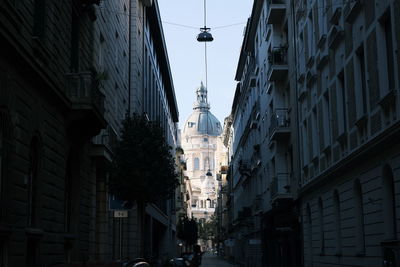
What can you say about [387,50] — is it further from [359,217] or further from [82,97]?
[82,97]

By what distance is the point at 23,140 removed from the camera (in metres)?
14.8

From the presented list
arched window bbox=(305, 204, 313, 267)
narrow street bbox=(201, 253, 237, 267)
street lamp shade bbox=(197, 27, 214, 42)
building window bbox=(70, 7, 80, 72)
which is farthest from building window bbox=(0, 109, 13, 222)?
narrow street bbox=(201, 253, 237, 267)

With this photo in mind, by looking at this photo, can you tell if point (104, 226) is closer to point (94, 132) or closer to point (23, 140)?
point (94, 132)

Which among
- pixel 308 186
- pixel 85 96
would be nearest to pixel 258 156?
pixel 308 186

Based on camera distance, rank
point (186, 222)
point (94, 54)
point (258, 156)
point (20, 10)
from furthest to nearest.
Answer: point (186, 222)
point (258, 156)
point (94, 54)
point (20, 10)

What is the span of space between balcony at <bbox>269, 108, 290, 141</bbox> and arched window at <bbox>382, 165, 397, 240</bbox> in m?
16.6

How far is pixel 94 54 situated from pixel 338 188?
920 cm

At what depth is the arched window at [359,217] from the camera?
19000 mm

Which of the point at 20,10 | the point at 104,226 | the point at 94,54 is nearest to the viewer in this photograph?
the point at 20,10

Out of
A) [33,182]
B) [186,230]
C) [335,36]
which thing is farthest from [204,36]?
[186,230]

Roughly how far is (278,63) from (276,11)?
2.63 metres

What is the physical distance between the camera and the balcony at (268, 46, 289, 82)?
33406mm

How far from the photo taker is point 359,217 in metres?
19.1

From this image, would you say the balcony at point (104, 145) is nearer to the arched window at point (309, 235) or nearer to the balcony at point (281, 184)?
the arched window at point (309, 235)
